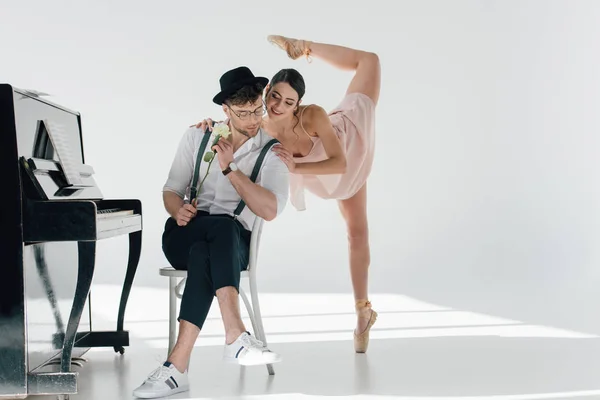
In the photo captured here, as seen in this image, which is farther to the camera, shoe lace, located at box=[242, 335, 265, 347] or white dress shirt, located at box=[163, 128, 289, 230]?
white dress shirt, located at box=[163, 128, 289, 230]

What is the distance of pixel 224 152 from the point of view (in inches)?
116

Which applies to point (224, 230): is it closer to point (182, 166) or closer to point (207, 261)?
point (207, 261)

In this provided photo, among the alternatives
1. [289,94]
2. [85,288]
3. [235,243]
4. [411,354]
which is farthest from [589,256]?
Answer: [85,288]

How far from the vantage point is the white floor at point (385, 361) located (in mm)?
2855

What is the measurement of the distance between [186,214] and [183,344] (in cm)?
49

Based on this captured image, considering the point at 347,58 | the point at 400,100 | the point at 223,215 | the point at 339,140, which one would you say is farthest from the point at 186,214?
the point at 400,100

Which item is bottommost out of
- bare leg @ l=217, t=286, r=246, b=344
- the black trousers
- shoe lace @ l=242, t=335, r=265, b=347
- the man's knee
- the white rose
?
shoe lace @ l=242, t=335, r=265, b=347

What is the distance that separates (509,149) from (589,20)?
47.6 inches

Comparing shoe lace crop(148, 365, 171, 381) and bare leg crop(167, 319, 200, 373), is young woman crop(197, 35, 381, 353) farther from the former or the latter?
shoe lace crop(148, 365, 171, 381)

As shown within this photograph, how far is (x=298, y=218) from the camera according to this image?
6488mm

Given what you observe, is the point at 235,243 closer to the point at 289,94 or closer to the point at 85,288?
the point at 85,288

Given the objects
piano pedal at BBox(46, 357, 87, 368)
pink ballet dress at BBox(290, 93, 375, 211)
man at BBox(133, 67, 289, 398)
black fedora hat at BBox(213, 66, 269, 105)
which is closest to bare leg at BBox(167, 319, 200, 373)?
man at BBox(133, 67, 289, 398)

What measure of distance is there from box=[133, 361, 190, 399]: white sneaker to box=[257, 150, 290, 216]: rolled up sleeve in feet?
2.20

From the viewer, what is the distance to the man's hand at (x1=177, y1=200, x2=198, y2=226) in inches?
118
